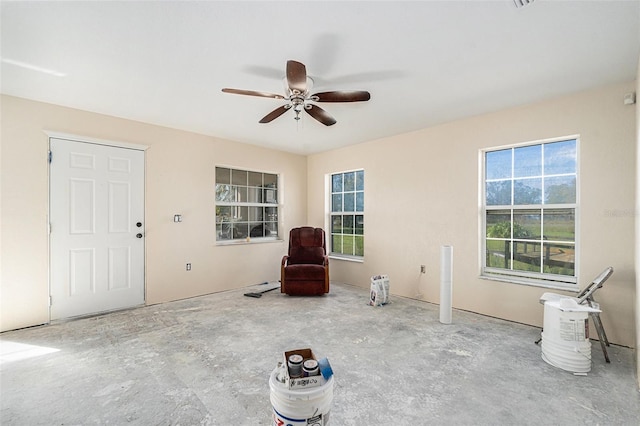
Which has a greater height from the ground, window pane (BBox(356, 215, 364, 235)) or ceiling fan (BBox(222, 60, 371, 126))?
ceiling fan (BBox(222, 60, 371, 126))

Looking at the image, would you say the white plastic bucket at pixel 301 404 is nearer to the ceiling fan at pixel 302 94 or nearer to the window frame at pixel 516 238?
the ceiling fan at pixel 302 94

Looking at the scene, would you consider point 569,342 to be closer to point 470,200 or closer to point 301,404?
point 470,200

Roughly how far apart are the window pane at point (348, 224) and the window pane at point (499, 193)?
2233 millimetres

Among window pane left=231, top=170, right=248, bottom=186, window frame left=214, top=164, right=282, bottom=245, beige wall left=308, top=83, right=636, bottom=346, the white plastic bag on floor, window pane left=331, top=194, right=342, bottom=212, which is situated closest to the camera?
beige wall left=308, top=83, right=636, bottom=346

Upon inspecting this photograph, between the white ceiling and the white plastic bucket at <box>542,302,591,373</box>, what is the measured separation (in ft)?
6.65

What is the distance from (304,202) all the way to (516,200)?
141 inches

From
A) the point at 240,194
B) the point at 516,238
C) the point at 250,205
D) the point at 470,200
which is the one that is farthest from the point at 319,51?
the point at 250,205

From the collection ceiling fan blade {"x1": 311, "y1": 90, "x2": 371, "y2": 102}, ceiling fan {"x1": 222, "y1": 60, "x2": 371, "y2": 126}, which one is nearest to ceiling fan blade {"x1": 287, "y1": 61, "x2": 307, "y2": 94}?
ceiling fan {"x1": 222, "y1": 60, "x2": 371, "y2": 126}

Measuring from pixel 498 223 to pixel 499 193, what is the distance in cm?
37

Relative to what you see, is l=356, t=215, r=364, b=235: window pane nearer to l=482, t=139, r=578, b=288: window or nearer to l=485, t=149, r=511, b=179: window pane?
l=482, t=139, r=578, b=288: window

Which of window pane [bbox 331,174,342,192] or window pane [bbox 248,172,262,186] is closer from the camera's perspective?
window pane [bbox 248,172,262,186]

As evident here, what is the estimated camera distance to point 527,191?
132 inches

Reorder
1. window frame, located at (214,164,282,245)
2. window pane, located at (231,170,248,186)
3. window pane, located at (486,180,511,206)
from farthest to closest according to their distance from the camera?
window pane, located at (231,170,248,186) → window frame, located at (214,164,282,245) → window pane, located at (486,180,511,206)

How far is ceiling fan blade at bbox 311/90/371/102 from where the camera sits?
7.89ft
